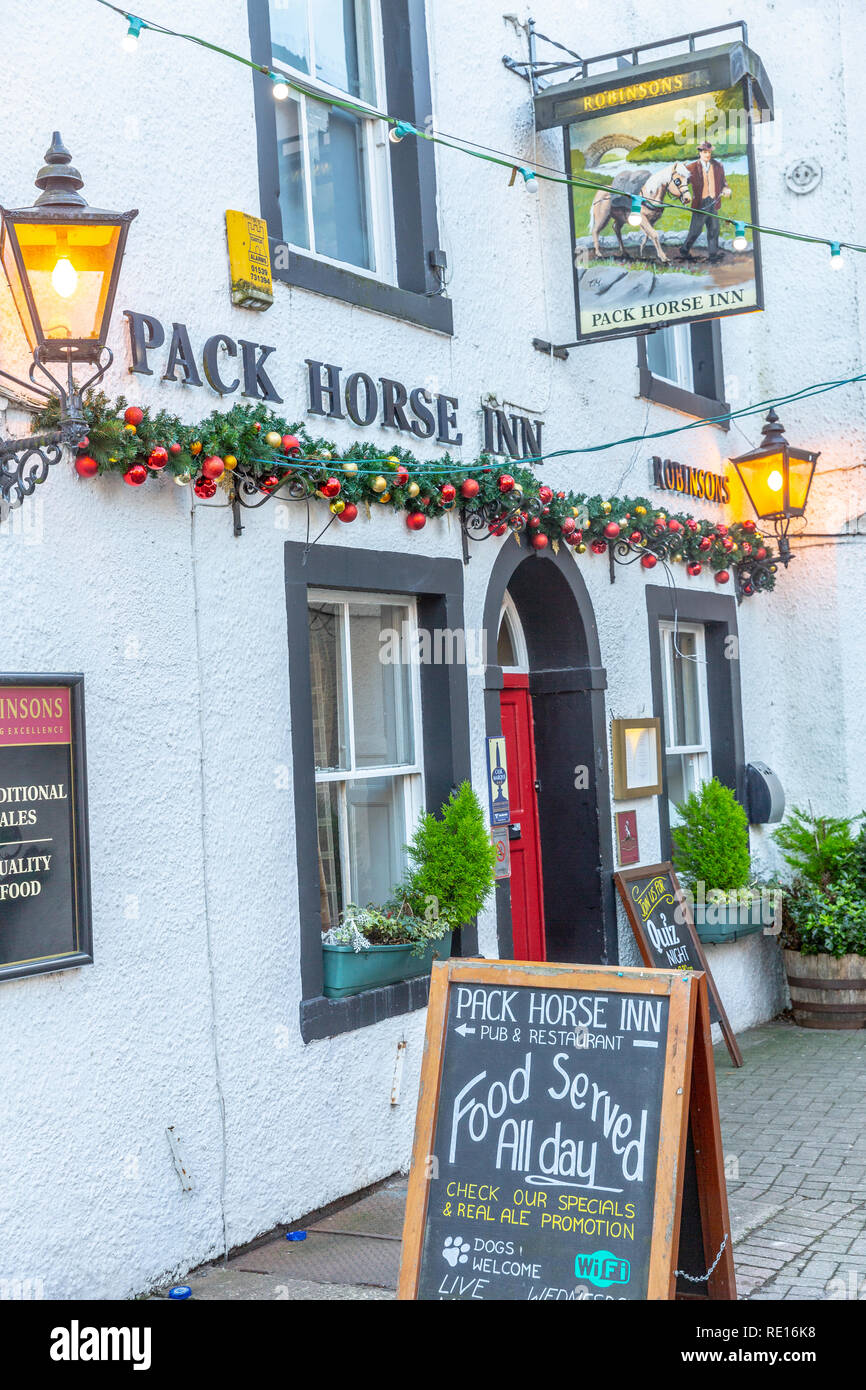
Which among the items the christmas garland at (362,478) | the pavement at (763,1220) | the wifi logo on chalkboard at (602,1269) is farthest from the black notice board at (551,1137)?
the christmas garland at (362,478)

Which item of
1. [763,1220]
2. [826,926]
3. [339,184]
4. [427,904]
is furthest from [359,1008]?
[826,926]

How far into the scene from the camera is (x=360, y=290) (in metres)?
5.95

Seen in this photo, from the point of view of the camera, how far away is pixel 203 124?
525cm

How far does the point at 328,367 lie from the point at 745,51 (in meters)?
2.57

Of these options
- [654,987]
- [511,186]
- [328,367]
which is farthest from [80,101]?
[654,987]

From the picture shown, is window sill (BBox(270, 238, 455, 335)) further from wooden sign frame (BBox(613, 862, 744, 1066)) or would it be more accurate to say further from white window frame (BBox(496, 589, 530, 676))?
wooden sign frame (BBox(613, 862, 744, 1066))

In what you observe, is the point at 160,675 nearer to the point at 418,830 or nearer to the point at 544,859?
the point at 418,830

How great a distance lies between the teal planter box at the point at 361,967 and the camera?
18.4 ft

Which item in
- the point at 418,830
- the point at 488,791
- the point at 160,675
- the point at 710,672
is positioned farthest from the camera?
the point at 710,672

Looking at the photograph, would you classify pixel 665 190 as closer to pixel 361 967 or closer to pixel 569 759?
pixel 569 759

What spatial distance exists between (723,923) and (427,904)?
10.3ft

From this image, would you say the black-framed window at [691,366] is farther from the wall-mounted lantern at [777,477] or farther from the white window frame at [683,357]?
the wall-mounted lantern at [777,477]

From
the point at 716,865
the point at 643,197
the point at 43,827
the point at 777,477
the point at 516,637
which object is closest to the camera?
the point at 43,827

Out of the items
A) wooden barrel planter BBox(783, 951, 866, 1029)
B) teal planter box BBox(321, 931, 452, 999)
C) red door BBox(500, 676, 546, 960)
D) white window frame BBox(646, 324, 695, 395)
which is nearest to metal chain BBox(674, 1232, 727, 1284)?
teal planter box BBox(321, 931, 452, 999)
